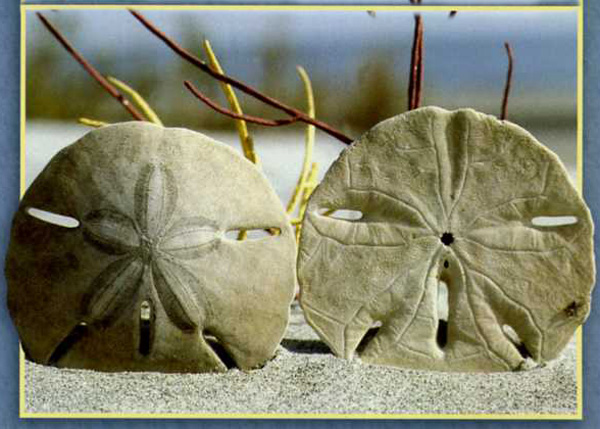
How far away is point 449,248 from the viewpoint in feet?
9.84

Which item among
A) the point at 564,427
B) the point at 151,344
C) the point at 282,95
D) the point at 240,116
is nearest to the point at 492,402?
the point at 564,427

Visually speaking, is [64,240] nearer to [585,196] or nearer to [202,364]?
[202,364]

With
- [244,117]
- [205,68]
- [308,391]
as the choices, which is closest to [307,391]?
[308,391]

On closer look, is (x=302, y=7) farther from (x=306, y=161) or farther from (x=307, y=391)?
(x=307, y=391)

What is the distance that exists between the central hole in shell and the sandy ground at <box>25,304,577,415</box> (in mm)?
435

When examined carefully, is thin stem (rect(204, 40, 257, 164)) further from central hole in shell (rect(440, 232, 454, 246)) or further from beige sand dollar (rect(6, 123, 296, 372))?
central hole in shell (rect(440, 232, 454, 246))

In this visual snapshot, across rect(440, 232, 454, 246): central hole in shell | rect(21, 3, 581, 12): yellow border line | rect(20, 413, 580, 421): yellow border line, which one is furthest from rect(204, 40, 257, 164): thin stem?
rect(20, 413, 580, 421): yellow border line

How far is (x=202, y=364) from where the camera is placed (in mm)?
2943

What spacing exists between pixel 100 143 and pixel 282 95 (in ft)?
6.31

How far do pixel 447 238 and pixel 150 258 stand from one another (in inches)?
38.6

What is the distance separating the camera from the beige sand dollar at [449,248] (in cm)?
297

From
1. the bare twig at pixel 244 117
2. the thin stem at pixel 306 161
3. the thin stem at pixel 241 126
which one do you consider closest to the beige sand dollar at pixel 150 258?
the bare twig at pixel 244 117

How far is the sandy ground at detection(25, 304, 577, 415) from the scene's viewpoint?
9.18 feet

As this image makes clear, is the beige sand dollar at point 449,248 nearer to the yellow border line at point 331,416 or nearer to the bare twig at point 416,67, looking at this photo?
the yellow border line at point 331,416
